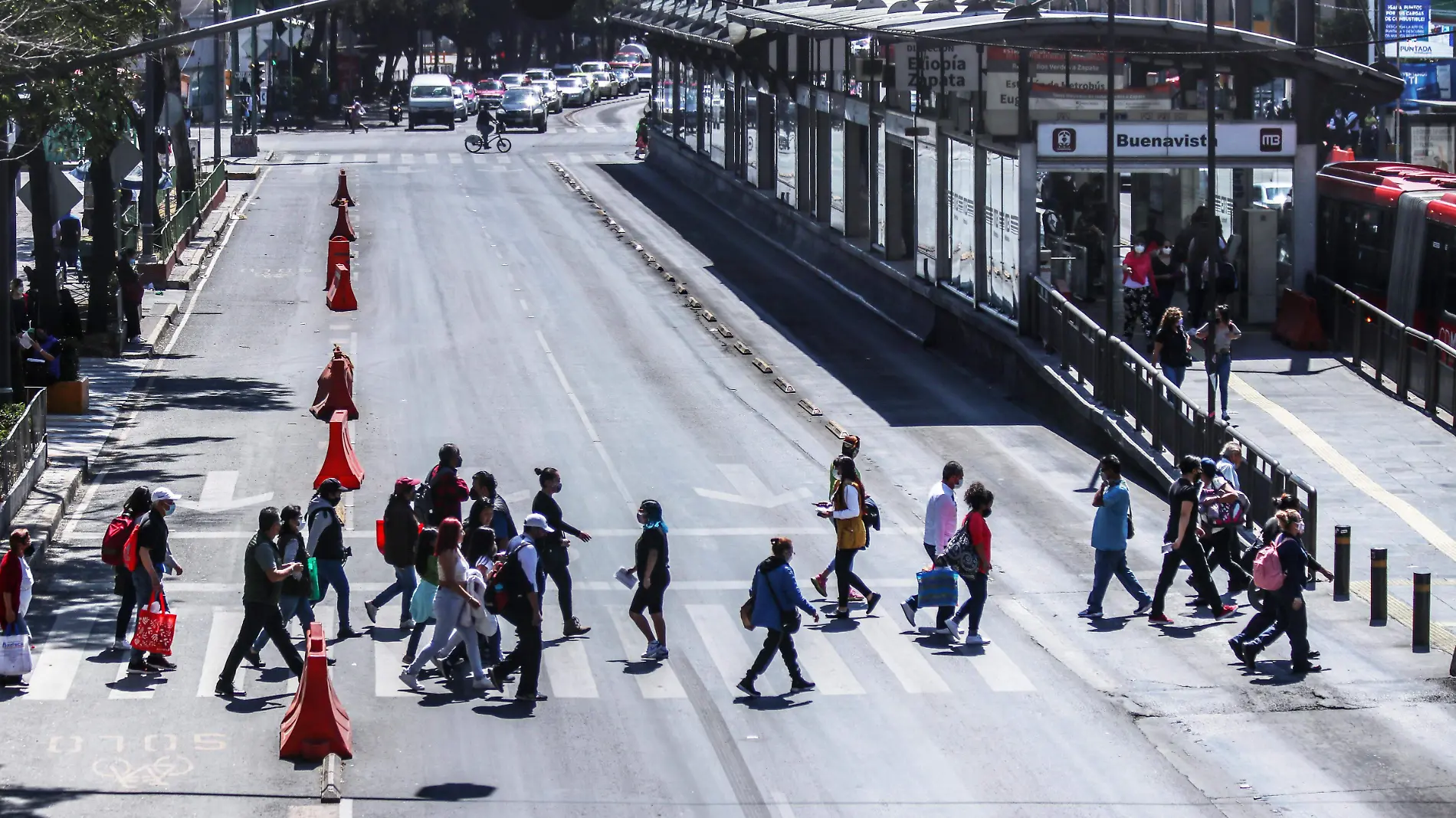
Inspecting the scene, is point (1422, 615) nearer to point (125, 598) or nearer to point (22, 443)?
point (125, 598)

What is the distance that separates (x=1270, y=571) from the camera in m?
16.5

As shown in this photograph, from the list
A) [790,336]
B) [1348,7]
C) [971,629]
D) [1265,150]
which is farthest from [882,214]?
[1348,7]

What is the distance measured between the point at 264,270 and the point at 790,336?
41.4 ft

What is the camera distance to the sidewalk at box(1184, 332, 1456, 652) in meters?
20.3

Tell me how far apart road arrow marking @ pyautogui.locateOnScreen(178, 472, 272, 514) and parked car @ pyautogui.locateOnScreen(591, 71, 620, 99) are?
8533 cm

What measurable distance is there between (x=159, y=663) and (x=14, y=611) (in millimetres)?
1285

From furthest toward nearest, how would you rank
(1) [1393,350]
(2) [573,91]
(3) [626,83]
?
(3) [626,83] < (2) [573,91] < (1) [1393,350]

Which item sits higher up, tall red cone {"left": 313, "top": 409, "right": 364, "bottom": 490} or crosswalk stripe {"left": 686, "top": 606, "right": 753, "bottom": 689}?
tall red cone {"left": 313, "top": 409, "right": 364, "bottom": 490}

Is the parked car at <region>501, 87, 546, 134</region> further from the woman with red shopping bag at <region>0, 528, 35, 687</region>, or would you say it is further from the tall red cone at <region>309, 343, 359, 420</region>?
the woman with red shopping bag at <region>0, 528, 35, 687</region>

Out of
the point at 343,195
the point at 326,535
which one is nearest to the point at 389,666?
the point at 326,535

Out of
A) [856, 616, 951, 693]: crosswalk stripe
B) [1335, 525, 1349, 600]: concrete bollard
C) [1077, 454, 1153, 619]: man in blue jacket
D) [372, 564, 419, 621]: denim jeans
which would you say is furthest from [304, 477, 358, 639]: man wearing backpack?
Result: [1335, 525, 1349, 600]: concrete bollard

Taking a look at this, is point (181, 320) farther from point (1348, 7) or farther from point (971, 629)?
point (1348, 7)

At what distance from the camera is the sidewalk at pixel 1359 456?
2028 cm

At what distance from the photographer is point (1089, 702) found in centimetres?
1584
